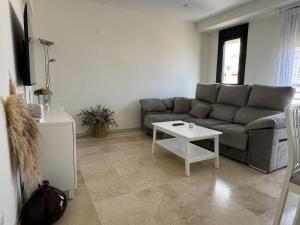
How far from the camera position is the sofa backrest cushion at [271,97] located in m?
2.98

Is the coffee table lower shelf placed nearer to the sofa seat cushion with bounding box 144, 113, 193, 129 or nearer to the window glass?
the sofa seat cushion with bounding box 144, 113, 193, 129

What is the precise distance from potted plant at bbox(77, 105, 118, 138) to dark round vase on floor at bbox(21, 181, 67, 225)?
2301mm

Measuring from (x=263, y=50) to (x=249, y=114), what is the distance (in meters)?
1.61

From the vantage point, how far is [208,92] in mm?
4234

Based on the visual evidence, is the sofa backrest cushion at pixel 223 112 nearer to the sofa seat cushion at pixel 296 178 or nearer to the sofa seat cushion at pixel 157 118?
the sofa seat cushion at pixel 157 118

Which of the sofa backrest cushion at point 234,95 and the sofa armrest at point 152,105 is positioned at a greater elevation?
the sofa backrest cushion at point 234,95

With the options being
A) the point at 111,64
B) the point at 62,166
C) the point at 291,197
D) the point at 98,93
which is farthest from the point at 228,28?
the point at 62,166

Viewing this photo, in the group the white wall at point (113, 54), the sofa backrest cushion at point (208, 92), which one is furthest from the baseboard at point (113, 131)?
the sofa backrest cushion at point (208, 92)

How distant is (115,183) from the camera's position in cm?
224

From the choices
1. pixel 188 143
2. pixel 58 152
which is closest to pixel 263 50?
pixel 188 143

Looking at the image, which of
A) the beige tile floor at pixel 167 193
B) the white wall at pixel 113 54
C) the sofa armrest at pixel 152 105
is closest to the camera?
the beige tile floor at pixel 167 193

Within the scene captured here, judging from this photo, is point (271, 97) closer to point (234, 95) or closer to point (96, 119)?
point (234, 95)

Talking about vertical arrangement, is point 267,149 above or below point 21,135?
below

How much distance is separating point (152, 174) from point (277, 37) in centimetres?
344
